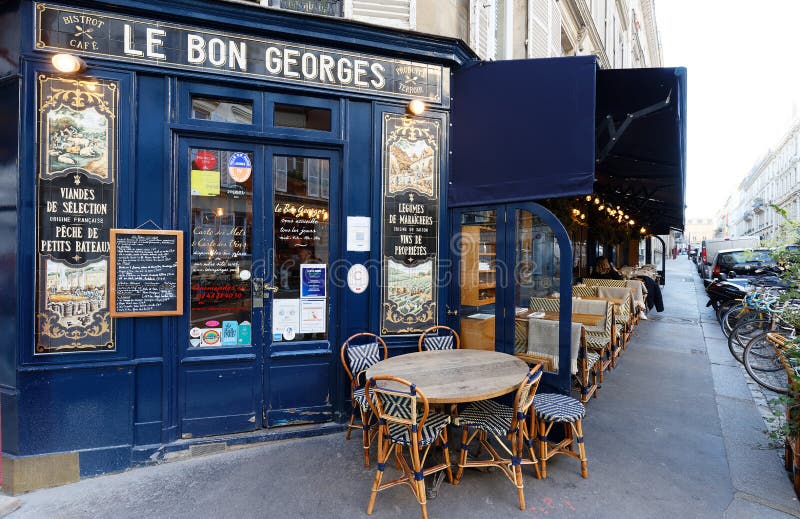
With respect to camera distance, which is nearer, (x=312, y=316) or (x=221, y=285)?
(x=221, y=285)

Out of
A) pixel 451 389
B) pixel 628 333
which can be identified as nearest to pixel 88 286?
pixel 451 389

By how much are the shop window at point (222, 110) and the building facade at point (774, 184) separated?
131ft

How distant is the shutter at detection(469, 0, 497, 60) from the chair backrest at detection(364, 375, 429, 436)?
452cm

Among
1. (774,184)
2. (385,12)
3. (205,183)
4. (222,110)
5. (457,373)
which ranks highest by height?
(774,184)

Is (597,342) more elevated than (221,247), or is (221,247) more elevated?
(221,247)

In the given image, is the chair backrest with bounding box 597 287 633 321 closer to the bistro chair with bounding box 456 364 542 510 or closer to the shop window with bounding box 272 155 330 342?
the bistro chair with bounding box 456 364 542 510

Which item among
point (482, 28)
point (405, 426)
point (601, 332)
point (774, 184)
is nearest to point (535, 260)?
point (405, 426)

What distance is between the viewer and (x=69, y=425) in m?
3.44

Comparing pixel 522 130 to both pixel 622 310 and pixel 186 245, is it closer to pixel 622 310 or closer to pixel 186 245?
pixel 186 245

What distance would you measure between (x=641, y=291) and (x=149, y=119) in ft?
34.9

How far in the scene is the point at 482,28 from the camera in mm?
5621

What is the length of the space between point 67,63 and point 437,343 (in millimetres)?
4377

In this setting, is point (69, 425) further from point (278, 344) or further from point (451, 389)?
point (451, 389)

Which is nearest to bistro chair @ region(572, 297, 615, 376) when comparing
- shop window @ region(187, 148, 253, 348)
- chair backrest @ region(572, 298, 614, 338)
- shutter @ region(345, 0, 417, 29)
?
chair backrest @ region(572, 298, 614, 338)
